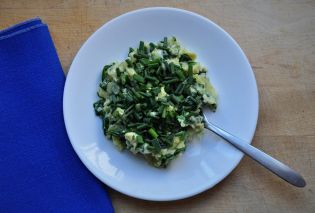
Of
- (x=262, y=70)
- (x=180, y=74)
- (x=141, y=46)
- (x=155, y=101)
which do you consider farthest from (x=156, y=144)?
(x=262, y=70)

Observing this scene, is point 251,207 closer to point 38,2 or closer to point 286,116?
point 286,116

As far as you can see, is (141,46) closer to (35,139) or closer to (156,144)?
(156,144)

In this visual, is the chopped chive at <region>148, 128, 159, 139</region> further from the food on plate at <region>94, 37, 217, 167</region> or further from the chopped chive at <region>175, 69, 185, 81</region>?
the chopped chive at <region>175, 69, 185, 81</region>

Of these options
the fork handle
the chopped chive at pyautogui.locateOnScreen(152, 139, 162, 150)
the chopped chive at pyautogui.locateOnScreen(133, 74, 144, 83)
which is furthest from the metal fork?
the chopped chive at pyautogui.locateOnScreen(133, 74, 144, 83)

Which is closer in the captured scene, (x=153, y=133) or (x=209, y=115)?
(x=153, y=133)

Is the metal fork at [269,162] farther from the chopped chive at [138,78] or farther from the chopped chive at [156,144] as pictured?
the chopped chive at [138,78]

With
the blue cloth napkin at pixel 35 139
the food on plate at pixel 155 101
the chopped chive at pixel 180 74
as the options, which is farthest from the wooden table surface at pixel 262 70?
the chopped chive at pixel 180 74
